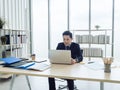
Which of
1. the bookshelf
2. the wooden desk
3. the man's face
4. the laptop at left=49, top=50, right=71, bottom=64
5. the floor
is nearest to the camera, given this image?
the wooden desk

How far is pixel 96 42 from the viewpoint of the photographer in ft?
17.1

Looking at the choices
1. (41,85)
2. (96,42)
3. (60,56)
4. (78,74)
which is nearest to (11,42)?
(41,85)

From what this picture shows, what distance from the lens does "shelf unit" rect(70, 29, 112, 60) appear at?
5.12 metres

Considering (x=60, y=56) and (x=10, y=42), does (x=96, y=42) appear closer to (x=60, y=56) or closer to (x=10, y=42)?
(x=10, y=42)

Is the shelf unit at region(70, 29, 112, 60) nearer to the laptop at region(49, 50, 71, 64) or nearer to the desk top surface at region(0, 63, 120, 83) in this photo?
the laptop at region(49, 50, 71, 64)

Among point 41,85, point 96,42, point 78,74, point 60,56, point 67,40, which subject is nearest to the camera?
point 78,74

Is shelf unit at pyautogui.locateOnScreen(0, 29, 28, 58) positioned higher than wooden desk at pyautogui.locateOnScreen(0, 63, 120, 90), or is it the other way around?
shelf unit at pyautogui.locateOnScreen(0, 29, 28, 58)

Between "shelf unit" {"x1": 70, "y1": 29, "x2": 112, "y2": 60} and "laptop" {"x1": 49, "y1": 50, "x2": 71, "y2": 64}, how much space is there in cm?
296

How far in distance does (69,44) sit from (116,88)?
144 centimetres

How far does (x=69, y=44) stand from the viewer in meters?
2.96

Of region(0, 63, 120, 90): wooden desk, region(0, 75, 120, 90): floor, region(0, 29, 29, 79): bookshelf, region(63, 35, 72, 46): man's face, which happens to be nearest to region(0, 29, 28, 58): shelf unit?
region(0, 29, 29, 79): bookshelf

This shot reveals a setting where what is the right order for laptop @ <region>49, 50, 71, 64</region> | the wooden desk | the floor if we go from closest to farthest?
the wooden desk < laptop @ <region>49, 50, 71, 64</region> < the floor

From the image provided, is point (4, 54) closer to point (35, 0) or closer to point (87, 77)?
point (35, 0)

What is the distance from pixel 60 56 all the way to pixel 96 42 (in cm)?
304
